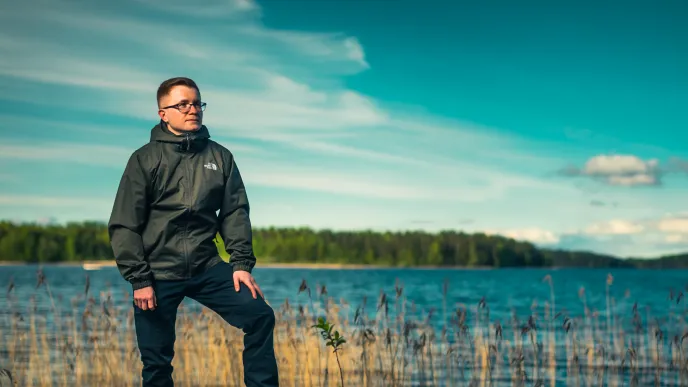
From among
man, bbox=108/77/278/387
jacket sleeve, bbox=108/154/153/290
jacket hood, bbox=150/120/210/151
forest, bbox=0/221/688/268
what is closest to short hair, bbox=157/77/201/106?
man, bbox=108/77/278/387

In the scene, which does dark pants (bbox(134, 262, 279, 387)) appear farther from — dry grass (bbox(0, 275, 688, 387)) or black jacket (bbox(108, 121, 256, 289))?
dry grass (bbox(0, 275, 688, 387))

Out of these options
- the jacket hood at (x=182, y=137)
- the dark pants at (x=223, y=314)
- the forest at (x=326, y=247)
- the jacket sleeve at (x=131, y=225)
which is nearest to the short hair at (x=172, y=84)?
the jacket hood at (x=182, y=137)

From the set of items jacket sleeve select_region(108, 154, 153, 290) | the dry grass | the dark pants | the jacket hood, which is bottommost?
the dry grass

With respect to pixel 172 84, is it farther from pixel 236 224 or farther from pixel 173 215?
pixel 236 224

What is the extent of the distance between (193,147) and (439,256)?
355 feet

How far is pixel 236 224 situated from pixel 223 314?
55cm

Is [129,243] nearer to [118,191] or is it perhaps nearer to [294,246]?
[118,191]

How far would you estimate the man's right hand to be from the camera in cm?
447

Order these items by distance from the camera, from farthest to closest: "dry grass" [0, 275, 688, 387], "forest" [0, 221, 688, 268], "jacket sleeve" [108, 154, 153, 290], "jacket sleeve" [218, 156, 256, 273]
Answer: "forest" [0, 221, 688, 268] < "dry grass" [0, 275, 688, 387] < "jacket sleeve" [218, 156, 256, 273] < "jacket sleeve" [108, 154, 153, 290]

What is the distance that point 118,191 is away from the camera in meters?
4.57

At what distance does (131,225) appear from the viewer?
177 inches

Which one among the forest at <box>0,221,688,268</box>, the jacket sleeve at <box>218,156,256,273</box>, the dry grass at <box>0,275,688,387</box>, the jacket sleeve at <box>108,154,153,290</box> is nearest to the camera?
the jacket sleeve at <box>108,154,153,290</box>

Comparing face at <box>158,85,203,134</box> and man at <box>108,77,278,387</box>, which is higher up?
face at <box>158,85,203,134</box>

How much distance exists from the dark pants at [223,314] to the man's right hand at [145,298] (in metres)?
0.08
